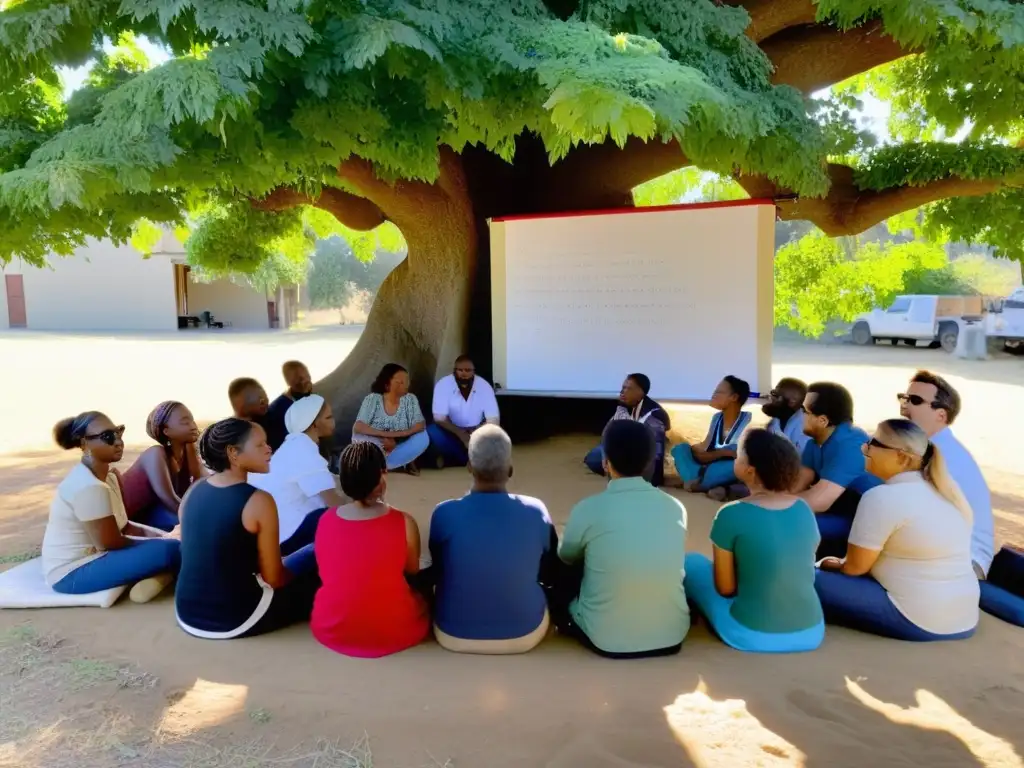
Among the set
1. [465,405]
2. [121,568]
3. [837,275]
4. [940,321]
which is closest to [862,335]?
[940,321]

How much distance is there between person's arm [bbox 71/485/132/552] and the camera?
3.77m

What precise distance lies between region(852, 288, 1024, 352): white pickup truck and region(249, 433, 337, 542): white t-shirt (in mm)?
19959

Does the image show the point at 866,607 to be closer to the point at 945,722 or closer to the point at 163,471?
the point at 945,722

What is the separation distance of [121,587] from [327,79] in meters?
2.78

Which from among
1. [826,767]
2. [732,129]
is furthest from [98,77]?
[826,767]

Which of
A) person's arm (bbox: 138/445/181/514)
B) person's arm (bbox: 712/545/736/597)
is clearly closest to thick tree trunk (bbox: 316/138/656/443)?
person's arm (bbox: 138/445/181/514)

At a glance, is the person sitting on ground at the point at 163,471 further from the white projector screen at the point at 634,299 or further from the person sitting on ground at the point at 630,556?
the white projector screen at the point at 634,299

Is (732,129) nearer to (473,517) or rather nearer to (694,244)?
(473,517)

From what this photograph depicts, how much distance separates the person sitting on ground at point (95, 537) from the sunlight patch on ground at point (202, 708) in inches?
40.7

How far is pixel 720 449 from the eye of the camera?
621 cm

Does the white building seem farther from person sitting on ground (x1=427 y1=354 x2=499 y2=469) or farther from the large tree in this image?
person sitting on ground (x1=427 y1=354 x2=499 y2=469)

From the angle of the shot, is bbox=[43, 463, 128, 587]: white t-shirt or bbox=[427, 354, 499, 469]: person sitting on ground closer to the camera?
bbox=[43, 463, 128, 587]: white t-shirt

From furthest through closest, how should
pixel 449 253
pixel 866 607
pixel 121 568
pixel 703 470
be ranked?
pixel 449 253 < pixel 703 470 < pixel 121 568 < pixel 866 607

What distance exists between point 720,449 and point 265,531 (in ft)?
12.9
